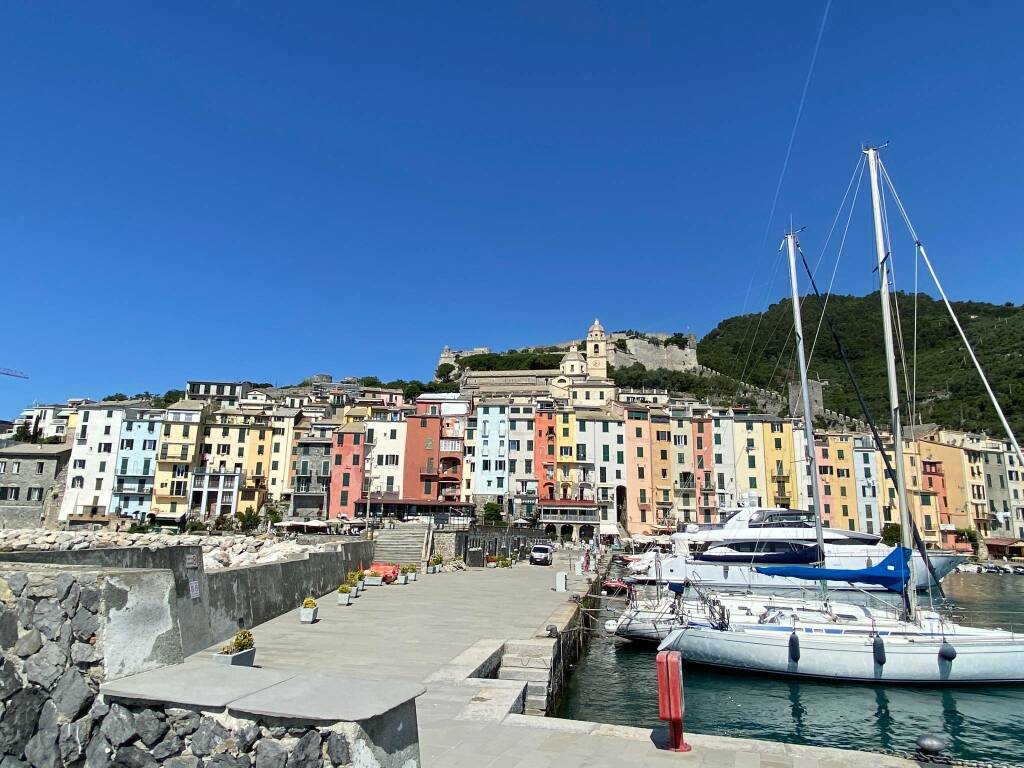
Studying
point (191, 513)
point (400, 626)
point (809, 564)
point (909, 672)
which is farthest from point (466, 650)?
point (191, 513)

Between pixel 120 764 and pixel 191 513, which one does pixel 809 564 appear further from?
pixel 191 513

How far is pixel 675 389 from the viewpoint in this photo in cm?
12169

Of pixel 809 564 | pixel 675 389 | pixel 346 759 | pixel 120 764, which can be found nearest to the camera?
pixel 346 759

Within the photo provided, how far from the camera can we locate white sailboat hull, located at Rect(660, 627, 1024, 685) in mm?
16391

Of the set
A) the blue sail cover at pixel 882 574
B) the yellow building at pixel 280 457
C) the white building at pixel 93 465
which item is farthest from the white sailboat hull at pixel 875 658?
the white building at pixel 93 465

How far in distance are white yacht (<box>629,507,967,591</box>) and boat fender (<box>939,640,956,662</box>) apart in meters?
12.1

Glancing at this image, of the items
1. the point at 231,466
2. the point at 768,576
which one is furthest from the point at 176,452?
the point at 768,576

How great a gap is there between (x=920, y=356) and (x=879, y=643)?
13401 centimetres

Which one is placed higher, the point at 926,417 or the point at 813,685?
the point at 926,417

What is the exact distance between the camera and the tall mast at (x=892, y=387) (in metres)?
19.0

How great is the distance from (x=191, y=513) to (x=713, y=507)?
5774cm

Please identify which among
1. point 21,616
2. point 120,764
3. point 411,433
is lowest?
point 120,764

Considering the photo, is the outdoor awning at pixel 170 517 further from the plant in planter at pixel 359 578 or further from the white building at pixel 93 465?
the plant in planter at pixel 359 578

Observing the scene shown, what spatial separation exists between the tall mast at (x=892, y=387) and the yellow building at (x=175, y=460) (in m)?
70.3
